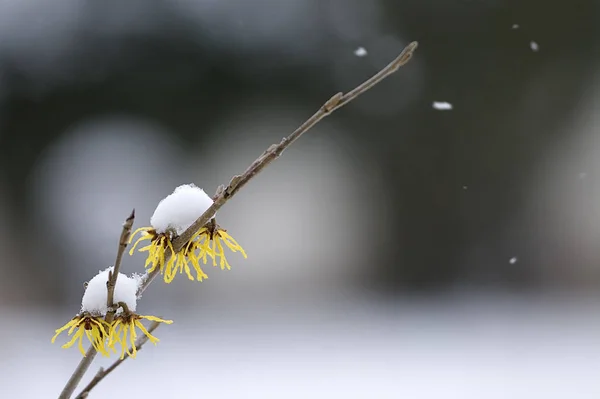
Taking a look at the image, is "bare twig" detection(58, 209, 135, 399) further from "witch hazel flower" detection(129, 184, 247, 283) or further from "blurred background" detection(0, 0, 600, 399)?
"blurred background" detection(0, 0, 600, 399)

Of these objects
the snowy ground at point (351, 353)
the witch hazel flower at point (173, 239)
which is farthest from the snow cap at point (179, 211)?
the snowy ground at point (351, 353)

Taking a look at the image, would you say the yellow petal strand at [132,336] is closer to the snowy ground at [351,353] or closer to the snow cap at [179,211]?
the snow cap at [179,211]

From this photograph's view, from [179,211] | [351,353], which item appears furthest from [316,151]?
[179,211]

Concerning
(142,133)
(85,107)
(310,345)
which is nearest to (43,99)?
(85,107)

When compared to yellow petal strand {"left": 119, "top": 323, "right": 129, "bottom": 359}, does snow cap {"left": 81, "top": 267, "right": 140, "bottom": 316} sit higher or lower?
higher

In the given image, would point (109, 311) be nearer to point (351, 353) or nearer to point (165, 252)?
point (165, 252)

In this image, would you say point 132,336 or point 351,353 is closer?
point 132,336

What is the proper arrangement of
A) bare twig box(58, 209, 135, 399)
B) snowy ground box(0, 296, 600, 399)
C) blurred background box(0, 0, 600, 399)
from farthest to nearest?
blurred background box(0, 0, 600, 399), snowy ground box(0, 296, 600, 399), bare twig box(58, 209, 135, 399)

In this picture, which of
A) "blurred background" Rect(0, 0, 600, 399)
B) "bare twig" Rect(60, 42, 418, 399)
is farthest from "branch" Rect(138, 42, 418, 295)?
"blurred background" Rect(0, 0, 600, 399)

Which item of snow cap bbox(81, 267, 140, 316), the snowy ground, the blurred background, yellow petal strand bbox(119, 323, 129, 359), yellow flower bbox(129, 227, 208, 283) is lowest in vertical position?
yellow petal strand bbox(119, 323, 129, 359)

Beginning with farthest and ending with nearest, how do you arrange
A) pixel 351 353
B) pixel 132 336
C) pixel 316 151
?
pixel 316 151 < pixel 351 353 < pixel 132 336
